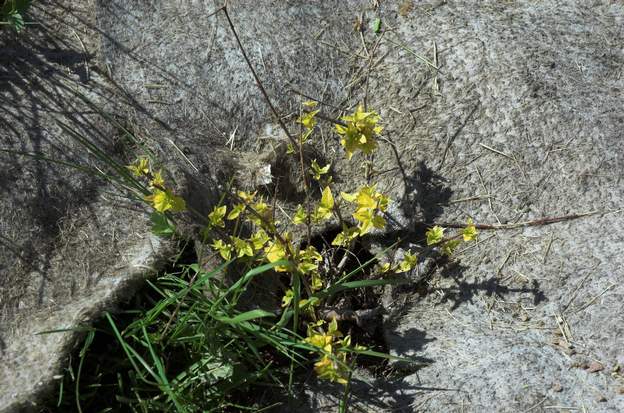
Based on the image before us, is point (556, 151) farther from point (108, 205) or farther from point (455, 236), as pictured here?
point (108, 205)

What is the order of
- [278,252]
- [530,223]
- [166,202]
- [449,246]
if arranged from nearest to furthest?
1. [166,202]
2. [278,252]
3. [449,246]
4. [530,223]

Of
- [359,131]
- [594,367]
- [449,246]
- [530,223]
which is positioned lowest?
[594,367]

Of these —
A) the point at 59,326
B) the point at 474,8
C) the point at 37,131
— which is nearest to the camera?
the point at 59,326

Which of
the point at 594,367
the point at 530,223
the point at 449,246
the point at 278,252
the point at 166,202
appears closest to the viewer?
the point at 166,202

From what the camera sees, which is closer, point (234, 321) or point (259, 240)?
point (234, 321)

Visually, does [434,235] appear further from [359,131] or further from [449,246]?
[359,131]

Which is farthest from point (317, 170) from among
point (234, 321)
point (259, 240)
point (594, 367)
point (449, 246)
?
point (594, 367)

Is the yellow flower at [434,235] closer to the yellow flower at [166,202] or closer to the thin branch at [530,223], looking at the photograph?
the thin branch at [530,223]

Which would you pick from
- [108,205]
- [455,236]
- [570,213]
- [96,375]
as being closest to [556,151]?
[570,213]

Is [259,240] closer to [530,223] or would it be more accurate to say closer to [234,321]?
[234,321]

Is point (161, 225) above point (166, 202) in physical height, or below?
below

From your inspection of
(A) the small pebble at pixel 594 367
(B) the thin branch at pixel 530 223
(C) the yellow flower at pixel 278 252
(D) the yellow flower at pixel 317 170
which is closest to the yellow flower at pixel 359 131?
(D) the yellow flower at pixel 317 170
